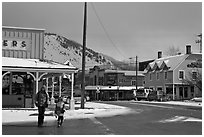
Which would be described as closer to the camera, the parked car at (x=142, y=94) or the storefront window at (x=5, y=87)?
the storefront window at (x=5, y=87)

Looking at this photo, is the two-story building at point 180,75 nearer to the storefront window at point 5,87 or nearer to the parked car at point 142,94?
the parked car at point 142,94

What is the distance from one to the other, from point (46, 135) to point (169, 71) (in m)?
49.0

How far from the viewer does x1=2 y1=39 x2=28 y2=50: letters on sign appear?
26547 mm

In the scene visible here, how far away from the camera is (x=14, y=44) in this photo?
87.6 feet

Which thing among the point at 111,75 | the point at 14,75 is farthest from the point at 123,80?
the point at 14,75

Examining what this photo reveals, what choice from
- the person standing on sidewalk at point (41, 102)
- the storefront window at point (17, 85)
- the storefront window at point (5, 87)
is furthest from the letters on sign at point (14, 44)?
the person standing on sidewalk at point (41, 102)

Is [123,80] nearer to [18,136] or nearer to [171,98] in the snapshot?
[171,98]

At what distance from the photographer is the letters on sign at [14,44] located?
26.5 m

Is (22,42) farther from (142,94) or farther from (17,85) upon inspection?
(142,94)

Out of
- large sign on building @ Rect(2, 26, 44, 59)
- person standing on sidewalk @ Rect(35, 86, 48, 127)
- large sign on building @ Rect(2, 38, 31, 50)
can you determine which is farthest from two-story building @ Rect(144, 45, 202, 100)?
person standing on sidewalk @ Rect(35, 86, 48, 127)

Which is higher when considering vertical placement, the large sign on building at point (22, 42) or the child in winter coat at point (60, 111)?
the large sign on building at point (22, 42)

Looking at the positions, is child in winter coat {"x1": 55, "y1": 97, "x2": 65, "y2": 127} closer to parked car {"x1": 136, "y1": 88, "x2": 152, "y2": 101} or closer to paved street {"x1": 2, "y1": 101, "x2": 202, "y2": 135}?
paved street {"x1": 2, "y1": 101, "x2": 202, "y2": 135}

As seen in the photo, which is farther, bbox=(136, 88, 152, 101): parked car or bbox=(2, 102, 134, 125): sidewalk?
bbox=(136, 88, 152, 101): parked car

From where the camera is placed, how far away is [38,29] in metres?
27.2
